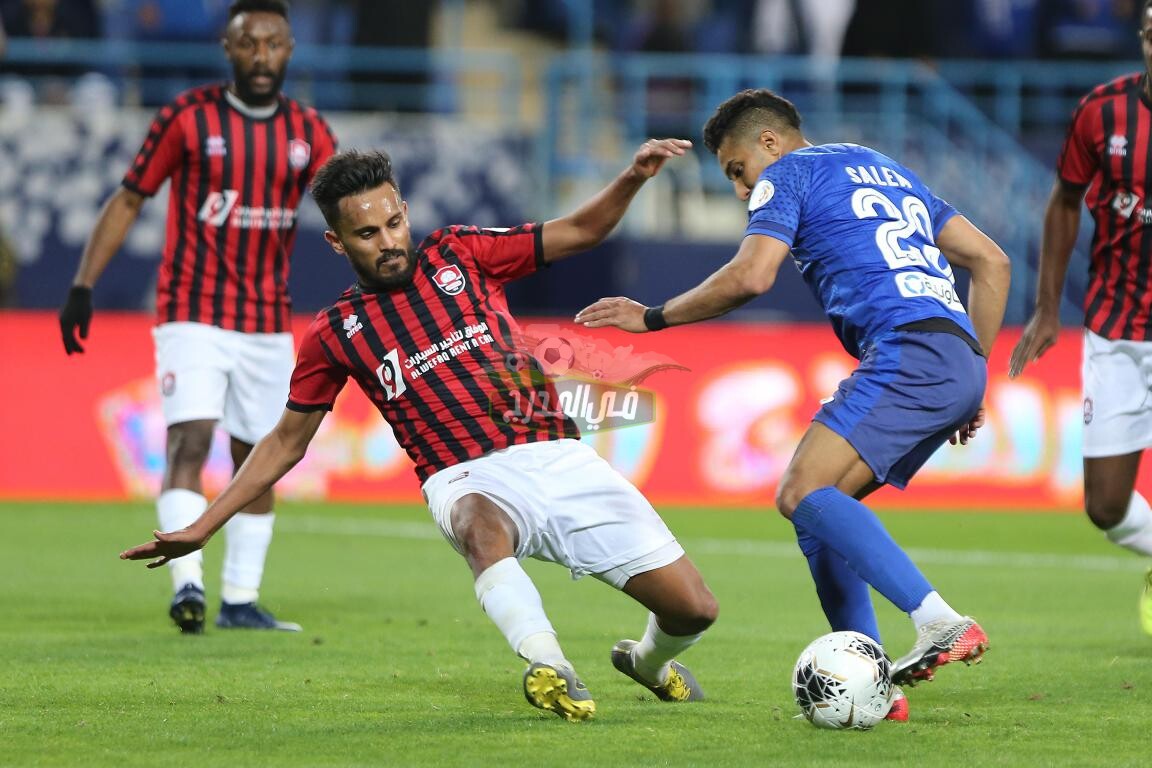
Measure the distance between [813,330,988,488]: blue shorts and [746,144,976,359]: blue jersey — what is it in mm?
95

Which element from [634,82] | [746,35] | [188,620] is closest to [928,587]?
[188,620]

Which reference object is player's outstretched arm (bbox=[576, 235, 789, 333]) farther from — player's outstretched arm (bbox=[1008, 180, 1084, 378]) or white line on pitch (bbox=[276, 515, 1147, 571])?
white line on pitch (bbox=[276, 515, 1147, 571])

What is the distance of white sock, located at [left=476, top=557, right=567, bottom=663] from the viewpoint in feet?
16.7

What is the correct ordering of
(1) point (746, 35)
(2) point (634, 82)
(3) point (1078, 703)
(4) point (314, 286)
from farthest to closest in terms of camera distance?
1. (1) point (746, 35)
2. (2) point (634, 82)
3. (4) point (314, 286)
4. (3) point (1078, 703)

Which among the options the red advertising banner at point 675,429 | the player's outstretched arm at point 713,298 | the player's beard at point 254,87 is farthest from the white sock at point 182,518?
the red advertising banner at point 675,429

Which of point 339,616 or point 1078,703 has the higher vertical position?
point 1078,703

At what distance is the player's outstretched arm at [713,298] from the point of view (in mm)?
5254

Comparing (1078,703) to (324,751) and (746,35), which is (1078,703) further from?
(746,35)

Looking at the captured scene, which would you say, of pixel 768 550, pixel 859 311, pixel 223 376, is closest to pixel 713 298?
pixel 859 311

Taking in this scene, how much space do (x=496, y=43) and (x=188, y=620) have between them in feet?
41.2

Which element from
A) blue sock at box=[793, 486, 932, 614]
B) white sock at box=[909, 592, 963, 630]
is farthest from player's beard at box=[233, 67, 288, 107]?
white sock at box=[909, 592, 963, 630]

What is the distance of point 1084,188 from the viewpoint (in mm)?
7539

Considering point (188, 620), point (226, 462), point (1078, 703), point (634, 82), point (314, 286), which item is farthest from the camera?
point (634, 82)

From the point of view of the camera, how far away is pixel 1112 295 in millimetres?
7488
